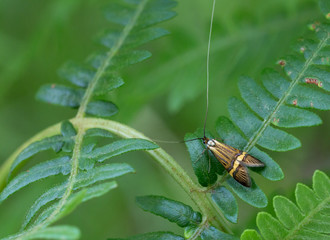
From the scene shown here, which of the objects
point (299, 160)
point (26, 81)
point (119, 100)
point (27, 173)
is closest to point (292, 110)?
point (27, 173)

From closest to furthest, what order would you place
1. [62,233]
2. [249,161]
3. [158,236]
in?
[62,233], [158,236], [249,161]

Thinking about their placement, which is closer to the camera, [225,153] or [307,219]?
[307,219]

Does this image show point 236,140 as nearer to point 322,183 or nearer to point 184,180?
point 184,180

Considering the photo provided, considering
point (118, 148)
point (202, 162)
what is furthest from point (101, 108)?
point (202, 162)

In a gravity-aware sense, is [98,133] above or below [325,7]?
above

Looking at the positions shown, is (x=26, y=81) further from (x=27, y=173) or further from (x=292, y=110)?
(x=292, y=110)

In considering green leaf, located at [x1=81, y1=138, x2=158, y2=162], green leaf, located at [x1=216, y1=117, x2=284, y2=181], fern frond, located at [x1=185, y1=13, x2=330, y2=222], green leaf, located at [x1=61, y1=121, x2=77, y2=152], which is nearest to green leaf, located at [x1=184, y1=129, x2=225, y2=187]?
fern frond, located at [x1=185, y1=13, x2=330, y2=222]
